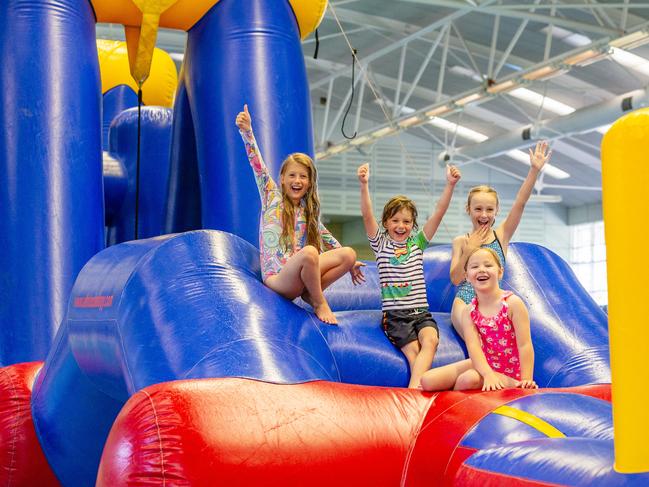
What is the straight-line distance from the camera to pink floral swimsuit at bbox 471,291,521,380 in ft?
9.04

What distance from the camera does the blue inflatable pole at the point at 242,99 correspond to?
3715 millimetres

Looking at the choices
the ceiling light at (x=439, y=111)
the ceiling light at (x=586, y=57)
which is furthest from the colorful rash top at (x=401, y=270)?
the ceiling light at (x=439, y=111)

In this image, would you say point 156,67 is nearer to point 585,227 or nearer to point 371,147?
point 371,147

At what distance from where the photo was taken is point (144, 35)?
3.91 m

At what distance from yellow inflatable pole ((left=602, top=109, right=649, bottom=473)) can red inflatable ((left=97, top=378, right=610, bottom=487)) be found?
70 cm

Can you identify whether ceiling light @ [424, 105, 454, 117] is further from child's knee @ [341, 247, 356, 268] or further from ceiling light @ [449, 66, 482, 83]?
child's knee @ [341, 247, 356, 268]

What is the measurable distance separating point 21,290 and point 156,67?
307 centimetres

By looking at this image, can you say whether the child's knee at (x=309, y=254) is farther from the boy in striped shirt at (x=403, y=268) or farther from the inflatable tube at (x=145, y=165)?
the inflatable tube at (x=145, y=165)

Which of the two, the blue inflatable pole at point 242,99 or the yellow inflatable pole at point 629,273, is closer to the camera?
the yellow inflatable pole at point 629,273

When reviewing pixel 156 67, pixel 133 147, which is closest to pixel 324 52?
pixel 156 67

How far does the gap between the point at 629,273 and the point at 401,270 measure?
5.84 feet

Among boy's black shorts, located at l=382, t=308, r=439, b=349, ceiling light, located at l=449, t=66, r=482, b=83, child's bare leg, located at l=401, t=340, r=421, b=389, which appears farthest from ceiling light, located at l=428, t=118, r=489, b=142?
child's bare leg, located at l=401, t=340, r=421, b=389

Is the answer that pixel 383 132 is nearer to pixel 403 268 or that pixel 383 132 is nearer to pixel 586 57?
pixel 586 57

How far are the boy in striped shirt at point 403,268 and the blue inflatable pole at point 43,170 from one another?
3.83 ft
